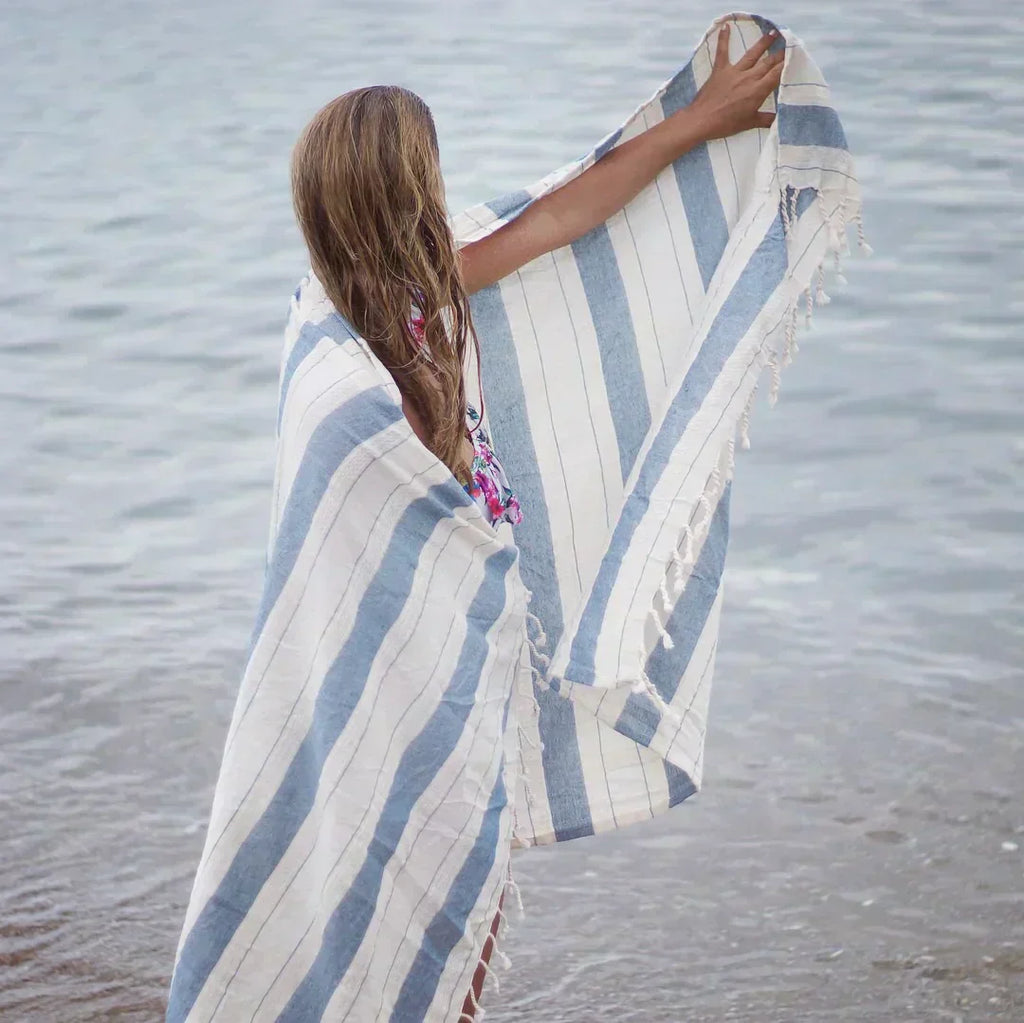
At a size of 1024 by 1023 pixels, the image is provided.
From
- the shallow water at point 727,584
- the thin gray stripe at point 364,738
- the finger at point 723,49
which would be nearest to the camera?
the thin gray stripe at point 364,738

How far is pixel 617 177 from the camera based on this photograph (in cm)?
221

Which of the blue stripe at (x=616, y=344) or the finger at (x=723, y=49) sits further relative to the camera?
the blue stripe at (x=616, y=344)

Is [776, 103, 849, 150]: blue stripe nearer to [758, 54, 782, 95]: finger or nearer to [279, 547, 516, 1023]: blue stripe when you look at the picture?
[758, 54, 782, 95]: finger

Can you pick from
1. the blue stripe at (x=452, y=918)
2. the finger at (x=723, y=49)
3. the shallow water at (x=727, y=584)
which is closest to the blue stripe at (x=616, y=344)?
the finger at (x=723, y=49)

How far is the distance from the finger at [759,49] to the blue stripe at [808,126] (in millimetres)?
77

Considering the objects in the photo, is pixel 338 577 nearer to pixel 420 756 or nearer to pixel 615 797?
pixel 420 756

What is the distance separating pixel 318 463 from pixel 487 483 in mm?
342

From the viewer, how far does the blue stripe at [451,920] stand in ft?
6.42

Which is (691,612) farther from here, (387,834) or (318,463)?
(318,463)

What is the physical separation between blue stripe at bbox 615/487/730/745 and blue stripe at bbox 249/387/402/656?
2.16 feet

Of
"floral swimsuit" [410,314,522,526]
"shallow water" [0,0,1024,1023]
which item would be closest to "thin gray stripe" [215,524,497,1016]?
"floral swimsuit" [410,314,522,526]

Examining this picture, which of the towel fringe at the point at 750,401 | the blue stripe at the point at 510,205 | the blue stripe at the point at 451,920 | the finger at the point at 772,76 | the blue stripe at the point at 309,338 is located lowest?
the blue stripe at the point at 451,920

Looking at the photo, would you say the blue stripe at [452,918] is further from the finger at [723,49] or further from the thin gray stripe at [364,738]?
the finger at [723,49]

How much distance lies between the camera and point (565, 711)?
2.26 meters
